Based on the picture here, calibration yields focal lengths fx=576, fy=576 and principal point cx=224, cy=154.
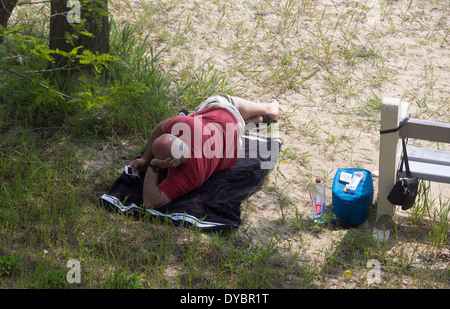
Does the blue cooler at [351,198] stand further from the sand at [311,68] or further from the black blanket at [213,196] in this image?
the black blanket at [213,196]

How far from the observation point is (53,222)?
4.50 m

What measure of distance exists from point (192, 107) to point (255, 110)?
2.21 feet

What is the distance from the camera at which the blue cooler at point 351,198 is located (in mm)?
4355

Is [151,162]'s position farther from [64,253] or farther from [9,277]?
[9,277]

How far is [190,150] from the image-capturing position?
15.3 feet

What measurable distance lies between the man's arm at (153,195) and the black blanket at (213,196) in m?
0.05

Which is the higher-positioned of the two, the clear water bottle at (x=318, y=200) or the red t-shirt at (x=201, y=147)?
the red t-shirt at (x=201, y=147)

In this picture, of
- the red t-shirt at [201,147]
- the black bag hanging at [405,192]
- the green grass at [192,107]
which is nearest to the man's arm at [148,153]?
the red t-shirt at [201,147]

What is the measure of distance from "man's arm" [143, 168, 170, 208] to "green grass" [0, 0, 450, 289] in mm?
150

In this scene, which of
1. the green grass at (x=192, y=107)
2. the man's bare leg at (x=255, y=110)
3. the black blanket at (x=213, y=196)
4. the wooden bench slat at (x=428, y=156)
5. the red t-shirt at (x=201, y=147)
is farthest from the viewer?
the man's bare leg at (x=255, y=110)

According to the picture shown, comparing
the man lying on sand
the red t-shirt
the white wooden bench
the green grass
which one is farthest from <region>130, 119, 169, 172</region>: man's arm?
the white wooden bench

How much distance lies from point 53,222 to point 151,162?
0.90m

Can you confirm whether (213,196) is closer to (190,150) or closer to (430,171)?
(190,150)

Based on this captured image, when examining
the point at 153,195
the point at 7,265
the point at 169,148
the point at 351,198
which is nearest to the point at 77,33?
the point at 169,148
